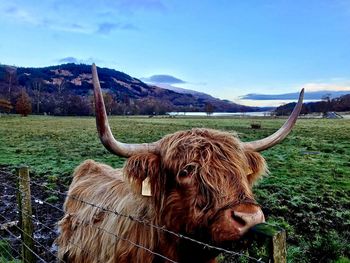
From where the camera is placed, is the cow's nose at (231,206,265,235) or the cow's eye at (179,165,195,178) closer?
the cow's nose at (231,206,265,235)

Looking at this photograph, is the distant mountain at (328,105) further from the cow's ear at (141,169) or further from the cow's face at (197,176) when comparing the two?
the cow's ear at (141,169)

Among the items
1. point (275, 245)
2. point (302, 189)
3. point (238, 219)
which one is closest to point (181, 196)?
point (238, 219)

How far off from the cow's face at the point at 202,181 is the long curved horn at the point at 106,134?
0.09m

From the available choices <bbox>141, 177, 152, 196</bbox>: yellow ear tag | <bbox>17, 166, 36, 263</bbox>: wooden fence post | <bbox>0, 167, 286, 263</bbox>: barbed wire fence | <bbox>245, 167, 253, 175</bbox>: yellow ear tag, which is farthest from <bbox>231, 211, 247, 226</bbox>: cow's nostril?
<bbox>17, 166, 36, 263</bbox>: wooden fence post

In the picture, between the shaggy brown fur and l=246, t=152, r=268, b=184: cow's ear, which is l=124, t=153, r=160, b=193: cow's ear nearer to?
the shaggy brown fur

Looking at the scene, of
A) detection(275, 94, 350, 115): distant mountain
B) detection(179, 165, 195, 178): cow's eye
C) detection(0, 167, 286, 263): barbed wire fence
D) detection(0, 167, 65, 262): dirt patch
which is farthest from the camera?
detection(275, 94, 350, 115): distant mountain

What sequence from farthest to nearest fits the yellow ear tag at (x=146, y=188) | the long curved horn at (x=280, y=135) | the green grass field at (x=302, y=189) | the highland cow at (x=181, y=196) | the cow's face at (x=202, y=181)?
the green grass field at (x=302, y=189) → the long curved horn at (x=280, y=135) → the yellow ear tag at (x=146, y=188) → the highland cow at (x=181, y=196) → the cow's face at (x=202, y=181)

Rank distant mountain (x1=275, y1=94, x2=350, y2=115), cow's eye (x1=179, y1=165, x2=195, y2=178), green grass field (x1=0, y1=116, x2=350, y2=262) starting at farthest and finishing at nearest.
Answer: distant mountain (x1=275, y1=94, x2=350, y2=115) → green grass field (x1=0, y1=116, x2=350, y2=262) → cow's eye (x1=179, y1=165, x2=195, y2=178)

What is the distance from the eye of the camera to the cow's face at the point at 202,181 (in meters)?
2.53

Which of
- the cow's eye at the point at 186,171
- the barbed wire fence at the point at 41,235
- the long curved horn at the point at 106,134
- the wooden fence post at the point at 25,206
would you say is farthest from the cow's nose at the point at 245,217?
the wooden fence post at the point at 25,206

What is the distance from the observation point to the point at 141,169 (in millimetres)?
3178

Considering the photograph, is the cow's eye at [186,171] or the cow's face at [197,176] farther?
the cow's eye at [186,171]

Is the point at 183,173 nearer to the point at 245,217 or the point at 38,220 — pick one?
the point at 245,217

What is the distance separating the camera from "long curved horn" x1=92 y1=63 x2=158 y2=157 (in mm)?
2943
